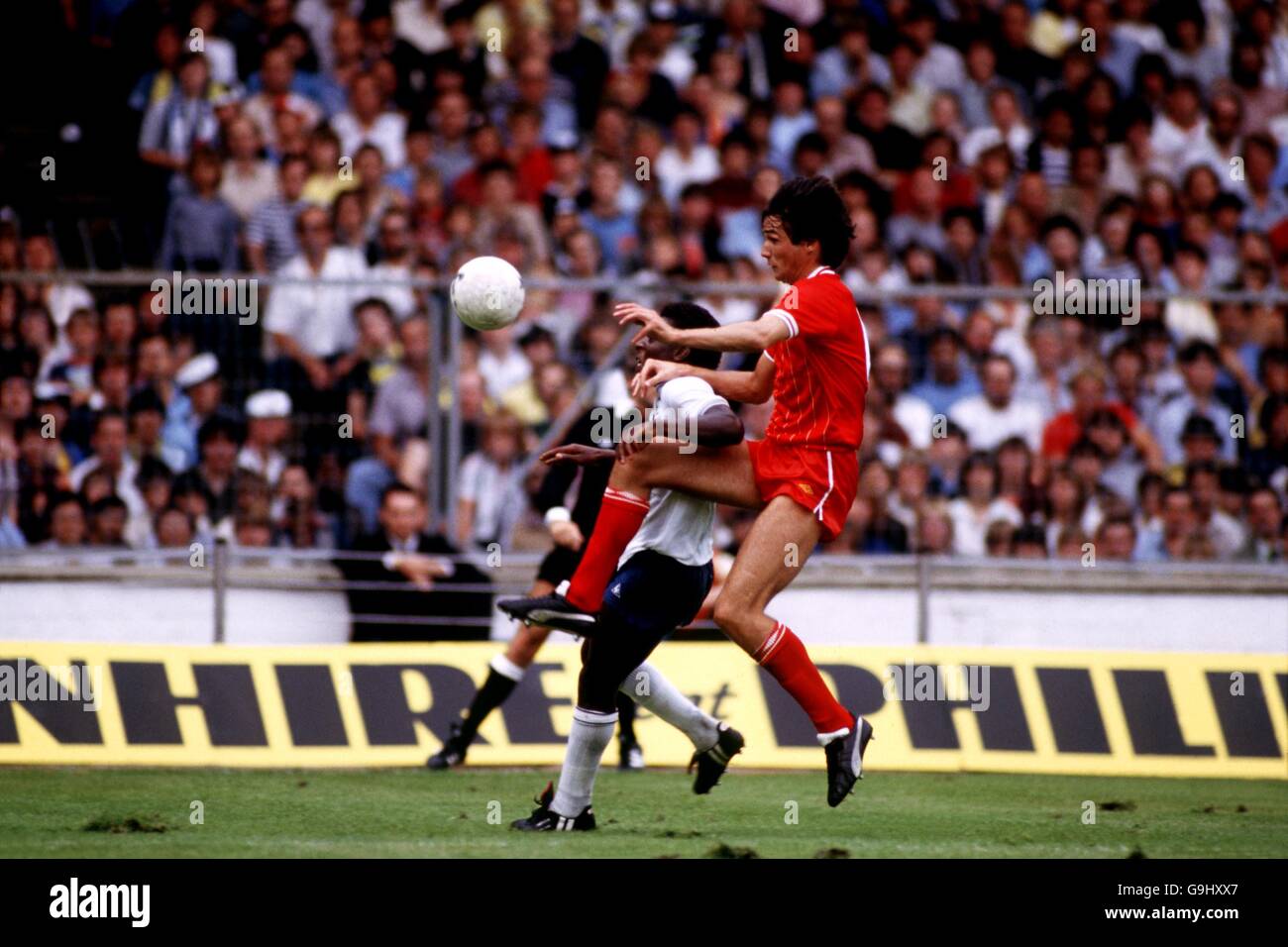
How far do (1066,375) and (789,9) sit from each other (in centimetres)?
566

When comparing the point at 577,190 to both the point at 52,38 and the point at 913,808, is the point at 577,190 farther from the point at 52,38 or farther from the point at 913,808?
the point at 913,808

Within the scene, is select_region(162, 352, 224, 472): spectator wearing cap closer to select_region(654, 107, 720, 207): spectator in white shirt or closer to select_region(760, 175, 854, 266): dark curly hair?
select_region(654, 107, 720, 207): spectator in white shirt

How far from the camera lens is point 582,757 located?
8.02m

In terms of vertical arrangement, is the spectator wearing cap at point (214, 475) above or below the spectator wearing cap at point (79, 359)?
below

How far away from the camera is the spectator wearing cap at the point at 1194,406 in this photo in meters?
13.2

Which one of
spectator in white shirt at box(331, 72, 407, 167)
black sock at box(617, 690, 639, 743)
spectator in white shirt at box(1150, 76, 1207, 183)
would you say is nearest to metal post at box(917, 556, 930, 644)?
black sock at box(617, 690, 639, 743)

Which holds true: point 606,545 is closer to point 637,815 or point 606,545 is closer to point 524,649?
point 637,815

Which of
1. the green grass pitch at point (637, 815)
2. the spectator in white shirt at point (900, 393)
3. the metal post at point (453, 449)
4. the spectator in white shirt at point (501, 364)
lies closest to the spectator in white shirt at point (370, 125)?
the spectator in white shirt at point (501, 364)

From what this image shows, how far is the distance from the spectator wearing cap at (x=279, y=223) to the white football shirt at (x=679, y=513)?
6495mm

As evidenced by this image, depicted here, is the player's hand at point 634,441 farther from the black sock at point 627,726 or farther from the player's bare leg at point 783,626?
the black sock at point 627,726

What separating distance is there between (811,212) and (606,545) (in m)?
1.63

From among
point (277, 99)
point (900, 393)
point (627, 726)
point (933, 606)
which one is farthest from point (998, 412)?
point (277, 99)

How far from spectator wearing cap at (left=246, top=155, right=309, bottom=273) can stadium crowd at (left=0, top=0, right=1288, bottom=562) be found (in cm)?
5

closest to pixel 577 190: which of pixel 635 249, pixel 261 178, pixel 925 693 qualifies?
pixel 635 249
